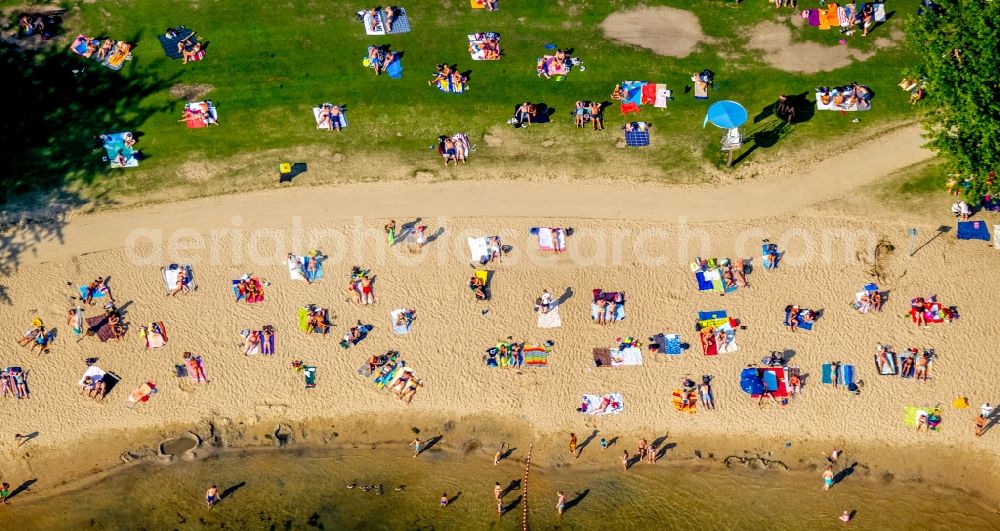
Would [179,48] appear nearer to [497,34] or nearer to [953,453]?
[497,34]

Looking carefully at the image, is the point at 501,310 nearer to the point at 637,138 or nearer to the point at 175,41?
the point at 637,138

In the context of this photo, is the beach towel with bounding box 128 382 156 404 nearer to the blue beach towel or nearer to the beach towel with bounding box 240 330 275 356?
the beach towel with bounding box 240 330 275 356

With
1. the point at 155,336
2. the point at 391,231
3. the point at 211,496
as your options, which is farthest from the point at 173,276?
the point at 391,231

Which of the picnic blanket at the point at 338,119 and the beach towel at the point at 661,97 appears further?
the beach towel at the point at 661,97

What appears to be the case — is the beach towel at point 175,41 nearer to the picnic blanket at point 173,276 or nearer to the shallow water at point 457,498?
the picnic blanket at point 173,276

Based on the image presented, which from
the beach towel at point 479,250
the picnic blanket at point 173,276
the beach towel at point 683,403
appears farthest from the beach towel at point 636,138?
the picnic blanket at point 173,276

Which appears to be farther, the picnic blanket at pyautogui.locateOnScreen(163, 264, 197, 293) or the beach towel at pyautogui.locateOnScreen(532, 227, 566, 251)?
the beach towel at pyautogui.locateOnScreen(532, 227, 566, 251)

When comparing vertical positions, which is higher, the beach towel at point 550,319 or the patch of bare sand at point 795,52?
the patch of bare sand at point 795,52

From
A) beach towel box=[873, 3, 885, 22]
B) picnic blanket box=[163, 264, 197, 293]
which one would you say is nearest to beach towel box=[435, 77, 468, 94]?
picnic blanket box=[163, 264, 197, 293]
